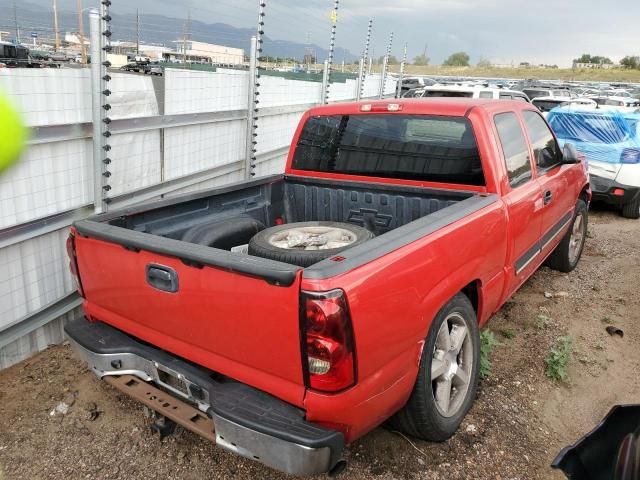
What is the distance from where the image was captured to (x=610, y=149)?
27.8ft

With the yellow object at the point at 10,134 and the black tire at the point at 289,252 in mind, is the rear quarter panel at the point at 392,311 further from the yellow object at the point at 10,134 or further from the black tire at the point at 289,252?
the yellow object at the point at 10,134

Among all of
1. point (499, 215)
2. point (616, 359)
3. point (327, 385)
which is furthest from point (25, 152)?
point (616, 359)

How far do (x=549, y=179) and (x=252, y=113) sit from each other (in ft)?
11.7

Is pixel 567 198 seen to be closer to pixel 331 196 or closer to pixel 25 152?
pixel 331 196

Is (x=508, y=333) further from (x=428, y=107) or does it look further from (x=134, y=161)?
(x=134, y=161)

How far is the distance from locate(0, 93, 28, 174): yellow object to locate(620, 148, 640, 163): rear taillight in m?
9.19

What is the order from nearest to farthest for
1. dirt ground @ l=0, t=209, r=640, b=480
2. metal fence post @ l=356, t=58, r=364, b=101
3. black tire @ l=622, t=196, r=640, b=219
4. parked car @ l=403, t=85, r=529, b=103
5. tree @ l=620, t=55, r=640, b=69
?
dirt ground @ l=0, t=209, r=640, b=480, black tire @ l=622, t=196, r=640, b=219, metal fence post @ l=356, t=58, r=364, b=101, parked car @ l=403, t=85, r=529, b=103, tree @ l=620, t=55, r=640, b=69

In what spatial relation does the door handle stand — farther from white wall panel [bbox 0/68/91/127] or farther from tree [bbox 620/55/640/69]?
tree [bbox 620/55/640/69]

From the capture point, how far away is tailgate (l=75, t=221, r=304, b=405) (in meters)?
2.13

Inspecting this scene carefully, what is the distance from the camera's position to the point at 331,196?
13.3 feet

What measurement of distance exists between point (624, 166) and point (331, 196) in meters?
6.34

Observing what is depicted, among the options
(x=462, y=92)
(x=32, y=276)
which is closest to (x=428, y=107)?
(x=32, y=276)

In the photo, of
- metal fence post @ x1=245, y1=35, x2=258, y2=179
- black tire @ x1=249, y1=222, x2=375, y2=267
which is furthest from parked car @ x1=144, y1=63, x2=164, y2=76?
black tire @ x1=249, y1=222, x2=375, y2=267

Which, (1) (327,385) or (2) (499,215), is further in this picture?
(2) (499,215)
